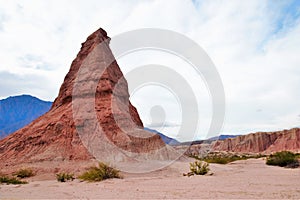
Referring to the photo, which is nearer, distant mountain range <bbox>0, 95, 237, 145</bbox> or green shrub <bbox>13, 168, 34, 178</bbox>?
green shrub <bbox>13, 168, 34, 178</bbox>

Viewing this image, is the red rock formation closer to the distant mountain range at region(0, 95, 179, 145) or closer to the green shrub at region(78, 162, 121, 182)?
the distant mountain range at region(0, 95, 179, 145)

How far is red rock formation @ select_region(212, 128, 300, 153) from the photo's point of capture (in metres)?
101

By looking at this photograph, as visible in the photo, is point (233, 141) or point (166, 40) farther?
point (233, 141)

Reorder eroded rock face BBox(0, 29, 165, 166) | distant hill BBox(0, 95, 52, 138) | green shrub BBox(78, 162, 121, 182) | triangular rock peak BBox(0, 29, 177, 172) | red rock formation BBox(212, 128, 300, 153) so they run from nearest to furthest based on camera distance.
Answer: green shrub BBox(78, 162, 121, 182) < triangular rock peak BBox(0, 29, 177, 172) < eroded rock face BBox(0, 29, 165, 166) < red rock formation BBox(212, 128, 300, 153) < distant hill BBox(0, 95, 52, 138)

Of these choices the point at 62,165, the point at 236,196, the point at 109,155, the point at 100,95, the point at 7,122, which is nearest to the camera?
the point at 236,196

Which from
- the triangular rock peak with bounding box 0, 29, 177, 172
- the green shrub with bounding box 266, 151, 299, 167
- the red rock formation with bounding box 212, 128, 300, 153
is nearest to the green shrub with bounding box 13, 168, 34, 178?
the triangular rock peak with bounding box 0, 29, 177, 172

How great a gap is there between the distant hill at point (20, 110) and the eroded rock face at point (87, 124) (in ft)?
229

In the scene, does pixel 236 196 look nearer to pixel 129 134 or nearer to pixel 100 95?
pixel 129 134

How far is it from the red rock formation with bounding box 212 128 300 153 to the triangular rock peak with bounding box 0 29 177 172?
82010 mm

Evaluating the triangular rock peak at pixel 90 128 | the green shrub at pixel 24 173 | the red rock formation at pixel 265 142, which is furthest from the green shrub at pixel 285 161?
the red rock formation at pixel 265 142

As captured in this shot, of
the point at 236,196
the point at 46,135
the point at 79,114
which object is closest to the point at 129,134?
the point at 79,114

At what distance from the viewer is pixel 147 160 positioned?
27578 millimetres

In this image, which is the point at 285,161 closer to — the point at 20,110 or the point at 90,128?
the point at 90,128

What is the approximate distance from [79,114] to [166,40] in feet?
41.7
